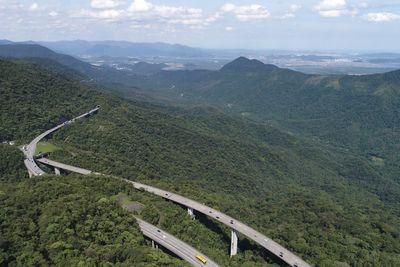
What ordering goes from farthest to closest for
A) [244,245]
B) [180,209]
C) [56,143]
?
[56,143]
[180,209]
[244,245]

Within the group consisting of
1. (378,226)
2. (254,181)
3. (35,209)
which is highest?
(35,209)

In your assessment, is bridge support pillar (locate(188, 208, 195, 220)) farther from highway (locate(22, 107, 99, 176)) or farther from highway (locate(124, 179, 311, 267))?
highway (locate(22, 107, 99, 176))

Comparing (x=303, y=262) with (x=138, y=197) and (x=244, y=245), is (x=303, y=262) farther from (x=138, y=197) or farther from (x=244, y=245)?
(x=138, y=197)

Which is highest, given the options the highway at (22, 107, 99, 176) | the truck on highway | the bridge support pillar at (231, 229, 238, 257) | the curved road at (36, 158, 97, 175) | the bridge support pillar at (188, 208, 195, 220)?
the highway at (22, 107, 99, 176)

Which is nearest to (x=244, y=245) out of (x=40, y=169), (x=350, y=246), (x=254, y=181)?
(x=350, y=246)

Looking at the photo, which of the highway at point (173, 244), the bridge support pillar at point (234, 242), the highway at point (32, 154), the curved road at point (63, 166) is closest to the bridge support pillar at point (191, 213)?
the bridge support pillar at point (234, 242)

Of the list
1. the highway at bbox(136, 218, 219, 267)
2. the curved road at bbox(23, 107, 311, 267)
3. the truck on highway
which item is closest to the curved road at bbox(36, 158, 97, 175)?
the curved road at bbox(23, 107, 311, 267)

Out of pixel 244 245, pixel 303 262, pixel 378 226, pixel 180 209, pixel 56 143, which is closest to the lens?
pixel 303 262
